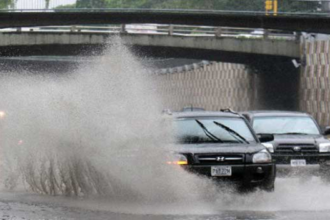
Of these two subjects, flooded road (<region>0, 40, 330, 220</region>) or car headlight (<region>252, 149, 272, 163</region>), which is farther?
car headlight (<region>252, 149, 272, 163</region>)

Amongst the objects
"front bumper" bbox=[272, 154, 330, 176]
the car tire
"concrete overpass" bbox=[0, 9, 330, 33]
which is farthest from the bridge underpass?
the car tire

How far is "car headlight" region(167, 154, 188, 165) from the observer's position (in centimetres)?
1415

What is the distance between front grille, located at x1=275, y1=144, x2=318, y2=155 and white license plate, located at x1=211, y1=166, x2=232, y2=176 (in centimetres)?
561

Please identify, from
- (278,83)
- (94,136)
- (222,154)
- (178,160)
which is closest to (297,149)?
(222,154)

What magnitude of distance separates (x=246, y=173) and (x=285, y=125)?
6.93 meters

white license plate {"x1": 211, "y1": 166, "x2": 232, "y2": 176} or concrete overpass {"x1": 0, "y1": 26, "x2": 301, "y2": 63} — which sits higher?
white license plate {"x1": 211, "y1": 166, "x2": 232, "y2": 176}

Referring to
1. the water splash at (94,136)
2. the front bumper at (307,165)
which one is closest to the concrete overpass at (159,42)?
the front bumper at (307,165)

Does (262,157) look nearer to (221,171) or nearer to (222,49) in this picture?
(221,171)

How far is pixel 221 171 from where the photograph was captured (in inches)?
570

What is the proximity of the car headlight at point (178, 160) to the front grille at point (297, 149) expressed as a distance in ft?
19.4

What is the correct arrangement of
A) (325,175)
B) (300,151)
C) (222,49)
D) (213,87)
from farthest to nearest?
(213,87) < (222,49) < (300,151) < (325,175)

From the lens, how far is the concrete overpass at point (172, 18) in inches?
1960

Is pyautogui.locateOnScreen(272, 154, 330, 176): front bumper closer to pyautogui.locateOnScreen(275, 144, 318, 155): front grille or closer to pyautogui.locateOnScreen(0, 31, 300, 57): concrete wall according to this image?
pyautogui.locateOnScreen(275, 144, 318, 155): front grille

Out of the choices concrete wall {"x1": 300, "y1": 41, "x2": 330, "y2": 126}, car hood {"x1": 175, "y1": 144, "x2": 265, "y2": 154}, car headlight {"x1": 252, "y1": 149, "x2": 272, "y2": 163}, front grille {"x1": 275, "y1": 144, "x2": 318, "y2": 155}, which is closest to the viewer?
car hood {"x1": 175, "y1": 144, "x2": 265, "y2": 154}
